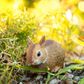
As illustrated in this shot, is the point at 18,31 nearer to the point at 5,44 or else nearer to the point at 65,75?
the point at 5,44

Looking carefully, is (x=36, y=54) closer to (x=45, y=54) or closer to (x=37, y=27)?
(x=45, y=54)

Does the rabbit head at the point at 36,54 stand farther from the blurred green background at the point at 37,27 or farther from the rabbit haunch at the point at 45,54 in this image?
the blurred green background at the point at 37,27

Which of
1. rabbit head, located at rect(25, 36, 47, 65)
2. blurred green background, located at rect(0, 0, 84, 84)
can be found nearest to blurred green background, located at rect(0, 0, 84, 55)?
blurred green background, located at rect(0, 0, 84, 84)

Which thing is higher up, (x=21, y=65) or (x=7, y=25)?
(x=7, y=25)

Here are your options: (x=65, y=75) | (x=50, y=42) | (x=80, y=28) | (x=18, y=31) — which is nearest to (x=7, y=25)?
(x=18, y=31)

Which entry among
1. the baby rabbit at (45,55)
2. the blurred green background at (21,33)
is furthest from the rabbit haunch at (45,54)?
the blurred green background at (21,33)

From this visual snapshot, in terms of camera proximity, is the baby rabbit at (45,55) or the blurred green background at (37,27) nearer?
the baby rabbit at (45,55)

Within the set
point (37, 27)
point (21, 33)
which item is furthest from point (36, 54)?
point (37, 27)
